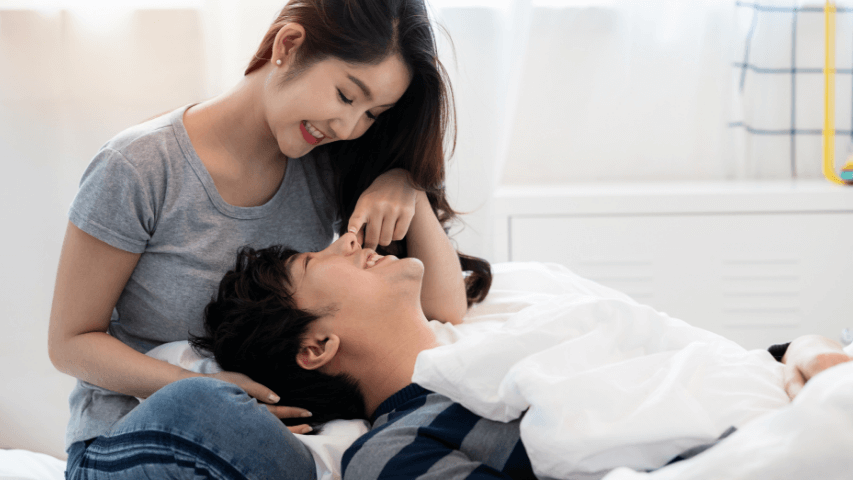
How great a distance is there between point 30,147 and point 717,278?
1.92 m

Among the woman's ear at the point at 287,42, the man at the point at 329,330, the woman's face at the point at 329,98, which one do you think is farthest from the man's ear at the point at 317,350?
the woman's ear at the point at 287,42

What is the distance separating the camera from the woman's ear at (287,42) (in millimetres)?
972

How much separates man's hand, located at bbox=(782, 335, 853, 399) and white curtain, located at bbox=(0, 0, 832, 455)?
1007 mm

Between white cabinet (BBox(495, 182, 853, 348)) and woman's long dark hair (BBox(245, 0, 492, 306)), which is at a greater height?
woman's long dark hair (BBox(245, 0, 492, 306))

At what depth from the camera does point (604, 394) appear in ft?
2.23

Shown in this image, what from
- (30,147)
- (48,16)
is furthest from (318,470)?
(48,16)

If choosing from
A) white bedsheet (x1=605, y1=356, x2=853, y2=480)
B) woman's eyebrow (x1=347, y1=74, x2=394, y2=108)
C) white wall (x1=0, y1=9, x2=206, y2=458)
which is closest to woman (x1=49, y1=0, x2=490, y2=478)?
woman's eyebrow (x1=347, y1=74, x2=394, y2=108)

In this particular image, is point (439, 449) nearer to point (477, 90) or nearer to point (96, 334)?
point (96, 334)

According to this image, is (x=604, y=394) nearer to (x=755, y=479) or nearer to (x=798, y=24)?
(x=755, y=479)

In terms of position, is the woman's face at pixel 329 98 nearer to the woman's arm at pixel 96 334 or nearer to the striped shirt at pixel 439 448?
the woman's arm at pixel 96 334

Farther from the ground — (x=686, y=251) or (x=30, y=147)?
(x=30, y=147)

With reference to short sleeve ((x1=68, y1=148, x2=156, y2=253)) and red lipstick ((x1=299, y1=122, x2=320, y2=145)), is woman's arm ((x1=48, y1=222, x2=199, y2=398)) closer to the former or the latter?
short sleeve ((x1=68, y1=148, x2=156, y2=253))

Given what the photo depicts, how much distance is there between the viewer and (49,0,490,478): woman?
83 centimetres

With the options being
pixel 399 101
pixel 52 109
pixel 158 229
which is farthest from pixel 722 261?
pixel 52 109
